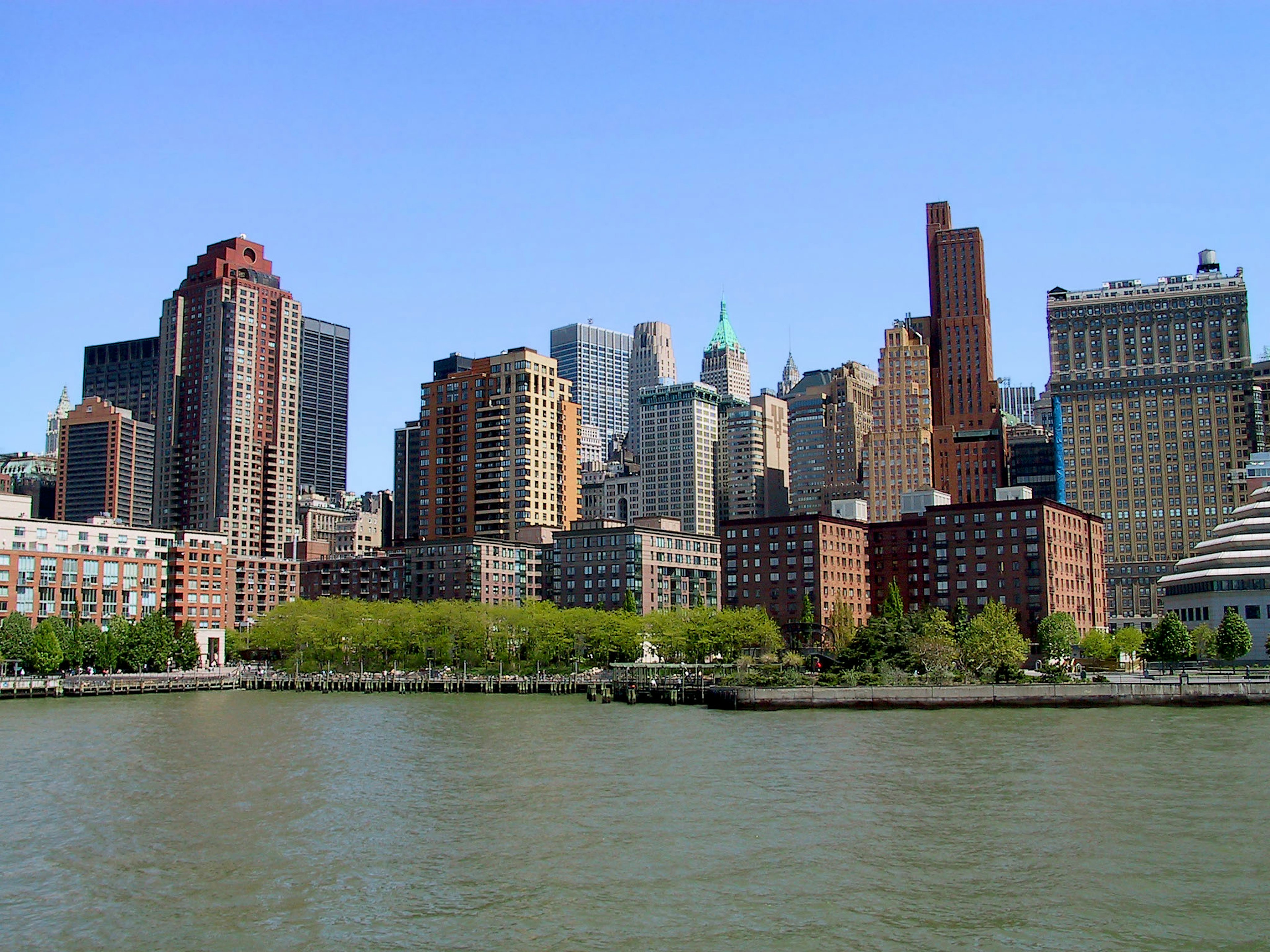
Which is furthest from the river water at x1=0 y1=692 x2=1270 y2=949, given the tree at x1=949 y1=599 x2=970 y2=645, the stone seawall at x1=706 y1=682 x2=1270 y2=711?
the tree at x1=949 y1=599 x2=970 y2=645

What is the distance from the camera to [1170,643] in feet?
582

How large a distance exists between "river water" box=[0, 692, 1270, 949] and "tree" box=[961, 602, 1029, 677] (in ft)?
144

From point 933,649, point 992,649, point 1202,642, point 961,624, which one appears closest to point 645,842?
point 933,649

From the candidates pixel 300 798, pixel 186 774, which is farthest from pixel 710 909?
pixel 186 774

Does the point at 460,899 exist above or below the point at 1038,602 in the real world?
below

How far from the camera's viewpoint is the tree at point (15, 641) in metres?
179

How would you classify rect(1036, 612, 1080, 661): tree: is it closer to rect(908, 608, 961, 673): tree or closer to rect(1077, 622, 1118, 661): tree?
rect(1077, 622, 1118, 661): tree

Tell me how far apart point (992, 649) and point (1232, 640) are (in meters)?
48.7

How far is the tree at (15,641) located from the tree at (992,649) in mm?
127828

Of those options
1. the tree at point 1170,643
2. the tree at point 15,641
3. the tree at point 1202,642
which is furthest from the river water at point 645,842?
the tree at point 1202,642

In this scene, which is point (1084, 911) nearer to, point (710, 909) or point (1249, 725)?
point (710, 909)

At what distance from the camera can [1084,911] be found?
4838cm

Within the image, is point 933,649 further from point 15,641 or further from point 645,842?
point 15,641

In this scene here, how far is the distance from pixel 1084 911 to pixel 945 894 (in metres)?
5.25
